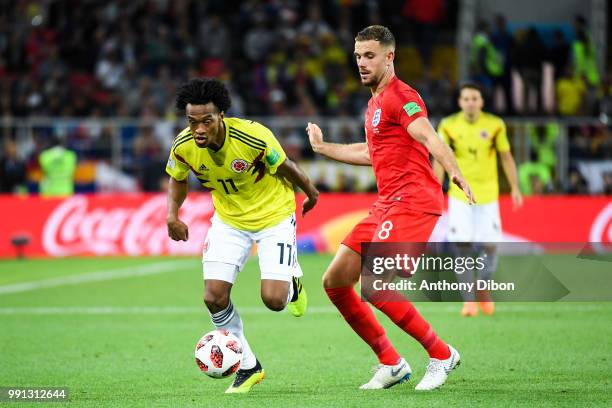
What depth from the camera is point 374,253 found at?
7.55m

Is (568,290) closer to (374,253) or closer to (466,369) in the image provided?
(466,369)

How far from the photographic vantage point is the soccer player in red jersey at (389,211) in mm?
7492

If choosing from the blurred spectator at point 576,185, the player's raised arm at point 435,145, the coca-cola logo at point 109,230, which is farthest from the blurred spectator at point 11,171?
the player's raised arm at point 435,145

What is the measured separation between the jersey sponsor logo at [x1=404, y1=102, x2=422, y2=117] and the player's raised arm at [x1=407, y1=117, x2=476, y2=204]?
68 millimetres

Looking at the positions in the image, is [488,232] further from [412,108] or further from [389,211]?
[412,108]

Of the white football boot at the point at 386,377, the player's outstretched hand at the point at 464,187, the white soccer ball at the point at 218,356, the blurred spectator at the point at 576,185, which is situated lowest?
the blurred spectator at the point at 576,185

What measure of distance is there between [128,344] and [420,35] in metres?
15.9

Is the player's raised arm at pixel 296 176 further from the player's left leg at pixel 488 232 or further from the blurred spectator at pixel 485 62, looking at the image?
the blurred spectator at pixel 485 62

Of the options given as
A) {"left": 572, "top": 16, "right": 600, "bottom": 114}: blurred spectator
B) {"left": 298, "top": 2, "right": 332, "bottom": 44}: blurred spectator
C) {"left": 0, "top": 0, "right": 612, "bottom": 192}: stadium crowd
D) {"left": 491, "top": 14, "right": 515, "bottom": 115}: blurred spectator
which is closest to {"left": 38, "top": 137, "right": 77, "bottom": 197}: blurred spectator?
{"left": 0, "top": 0, "right": 612, "bottom": 192}: stadium crowd

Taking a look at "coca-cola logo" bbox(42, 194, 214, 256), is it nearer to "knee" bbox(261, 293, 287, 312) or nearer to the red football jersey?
"knee" bbox(261, 293, 287, 312)

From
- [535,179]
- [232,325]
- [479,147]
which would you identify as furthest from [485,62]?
[232,325]

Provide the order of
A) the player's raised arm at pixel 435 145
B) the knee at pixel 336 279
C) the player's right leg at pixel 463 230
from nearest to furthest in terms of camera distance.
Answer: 1. the player's raised arm at pixel 435 145
2. the knee at pixel 336 279
3. the player's right leg at pixel 463 230

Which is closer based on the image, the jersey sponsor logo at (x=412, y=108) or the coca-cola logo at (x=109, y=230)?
the jersey sponsor logo at (x=412, y=108)

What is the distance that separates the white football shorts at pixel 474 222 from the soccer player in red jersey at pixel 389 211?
4.60 metres
